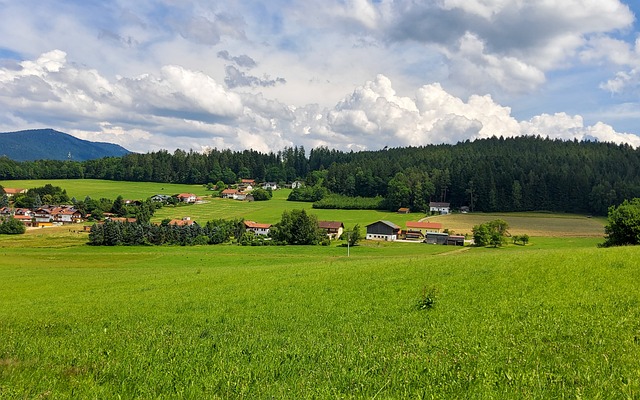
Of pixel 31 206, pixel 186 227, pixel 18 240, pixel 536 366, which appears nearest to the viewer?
pixel 536 366

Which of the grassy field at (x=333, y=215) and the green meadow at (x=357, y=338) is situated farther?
the grassy field at (x=333, y=215)

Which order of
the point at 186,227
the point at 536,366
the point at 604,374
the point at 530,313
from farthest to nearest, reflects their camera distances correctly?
1. the point at 186,227
2. the point at 530,313
3. the point at 536,366
4. the point at 604,374

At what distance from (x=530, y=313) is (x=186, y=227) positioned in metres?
93.9

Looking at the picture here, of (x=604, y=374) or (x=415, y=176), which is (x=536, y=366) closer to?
(x=604, y=374)

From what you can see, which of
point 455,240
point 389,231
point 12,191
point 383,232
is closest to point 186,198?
point 12,191

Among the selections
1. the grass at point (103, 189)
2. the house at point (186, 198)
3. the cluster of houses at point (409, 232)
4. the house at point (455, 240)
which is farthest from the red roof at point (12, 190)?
the house at point (455, 240)

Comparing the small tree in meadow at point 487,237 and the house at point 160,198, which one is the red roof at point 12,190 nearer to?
the house at point 160,198

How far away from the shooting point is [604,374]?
6855 mm

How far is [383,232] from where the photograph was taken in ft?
348

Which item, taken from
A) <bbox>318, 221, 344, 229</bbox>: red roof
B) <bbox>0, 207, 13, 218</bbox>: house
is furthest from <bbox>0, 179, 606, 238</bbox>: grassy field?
<bbox>0, 207, 13, 218</bbox>: house

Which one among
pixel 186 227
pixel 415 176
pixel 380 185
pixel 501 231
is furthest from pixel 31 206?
pixel 501 231

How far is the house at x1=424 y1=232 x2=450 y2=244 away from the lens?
9669 cm

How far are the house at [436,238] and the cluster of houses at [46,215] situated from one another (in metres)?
119

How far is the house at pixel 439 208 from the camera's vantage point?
148375mm
